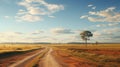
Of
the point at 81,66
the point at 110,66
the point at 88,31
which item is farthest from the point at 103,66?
the point at 88,31

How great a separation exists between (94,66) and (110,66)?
199cm

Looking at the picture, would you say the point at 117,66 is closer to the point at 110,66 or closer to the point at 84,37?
the point at 110,66

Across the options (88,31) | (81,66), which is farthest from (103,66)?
(88,31)

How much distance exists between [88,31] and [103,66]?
381ft

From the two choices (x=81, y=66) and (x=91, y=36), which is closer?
(x=81, y=66)

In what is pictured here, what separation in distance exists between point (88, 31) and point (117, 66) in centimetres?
11641

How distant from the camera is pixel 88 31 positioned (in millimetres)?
139000

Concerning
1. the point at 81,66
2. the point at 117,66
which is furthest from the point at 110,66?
the point at 81,66

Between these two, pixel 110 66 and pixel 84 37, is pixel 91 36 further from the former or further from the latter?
pixel 110 66

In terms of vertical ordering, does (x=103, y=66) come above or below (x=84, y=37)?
below

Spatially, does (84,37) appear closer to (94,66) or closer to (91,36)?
(91,36)

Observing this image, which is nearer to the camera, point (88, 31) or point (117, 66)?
point (117, 66)

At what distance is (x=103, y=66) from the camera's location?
78.5ft

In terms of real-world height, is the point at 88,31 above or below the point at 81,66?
above
